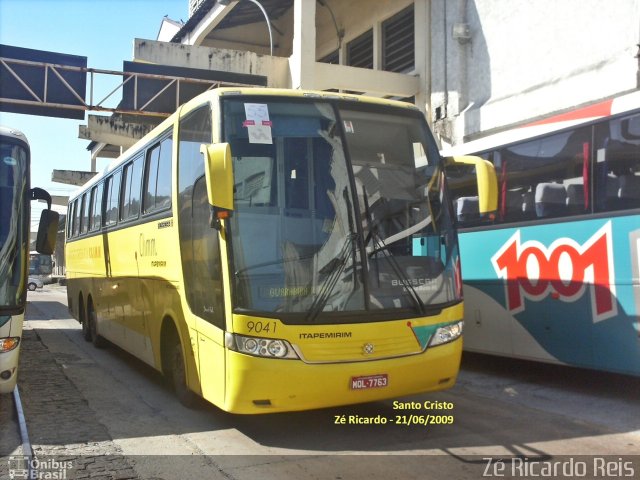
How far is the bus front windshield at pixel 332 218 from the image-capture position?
16.7ft

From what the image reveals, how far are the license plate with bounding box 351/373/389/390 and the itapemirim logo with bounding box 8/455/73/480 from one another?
2283 mm

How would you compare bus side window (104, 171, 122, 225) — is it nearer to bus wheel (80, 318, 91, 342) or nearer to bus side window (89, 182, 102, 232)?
bus side window (89, 182, 102, 232)

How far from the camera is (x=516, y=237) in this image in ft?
25.6

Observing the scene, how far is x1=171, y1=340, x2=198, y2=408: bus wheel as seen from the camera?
21.2ft

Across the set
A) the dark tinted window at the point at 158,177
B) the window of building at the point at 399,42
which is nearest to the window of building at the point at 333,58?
the window of building at the point at 399,42

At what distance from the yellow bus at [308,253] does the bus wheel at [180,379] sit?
1.3 inches

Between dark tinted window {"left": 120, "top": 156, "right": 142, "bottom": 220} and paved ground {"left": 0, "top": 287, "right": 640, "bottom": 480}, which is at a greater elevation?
dark tinted window {"left": 120, "top": 156, "right": 142, "bottom": 220}

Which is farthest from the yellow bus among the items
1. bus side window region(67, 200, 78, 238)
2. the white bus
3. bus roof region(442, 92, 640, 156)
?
A: bus side window region(67, 200, 78, 238)

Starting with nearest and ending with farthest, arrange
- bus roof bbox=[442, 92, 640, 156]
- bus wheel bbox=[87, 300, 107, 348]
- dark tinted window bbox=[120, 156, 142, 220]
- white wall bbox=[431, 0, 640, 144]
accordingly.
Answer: bus roof bbox=[442, 92, 640, 156]
dark tinted window bbox=[120, 156, 142, 220]
bus wheel bbox=[87, 300, 107, 348]
white wall bbox=[431, 0, 640, 144]

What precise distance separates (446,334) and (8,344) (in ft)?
13.1

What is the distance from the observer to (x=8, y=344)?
5633 mm

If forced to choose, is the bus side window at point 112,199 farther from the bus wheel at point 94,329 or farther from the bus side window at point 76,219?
the bus side window at point 76,219

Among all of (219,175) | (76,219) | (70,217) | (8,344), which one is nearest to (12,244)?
(8,344)

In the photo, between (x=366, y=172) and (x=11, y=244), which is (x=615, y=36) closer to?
(x=366, y=172)
